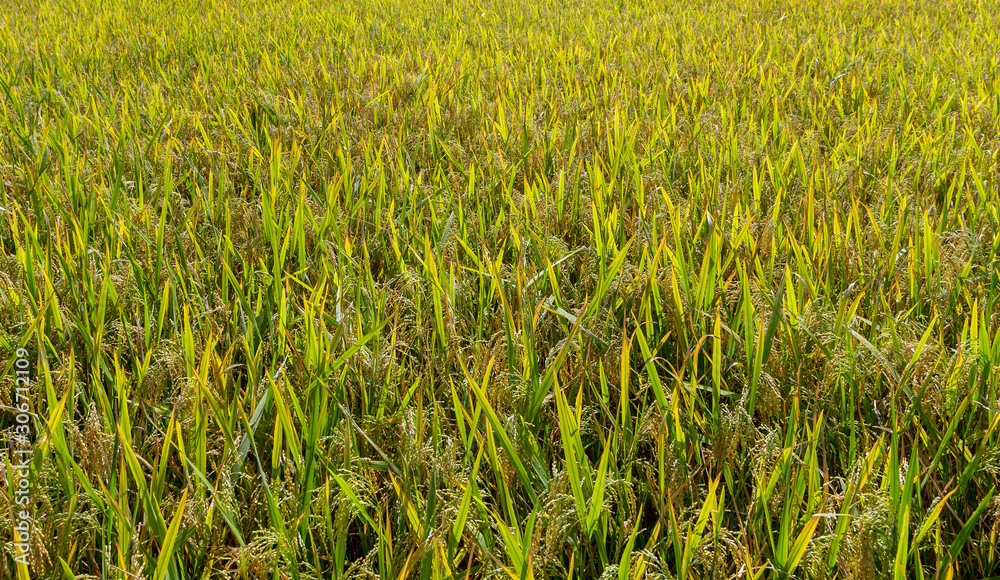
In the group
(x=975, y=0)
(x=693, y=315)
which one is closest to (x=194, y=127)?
(x=693, y=315)

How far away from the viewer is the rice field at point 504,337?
802 mm

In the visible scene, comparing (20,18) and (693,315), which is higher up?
(20,18)

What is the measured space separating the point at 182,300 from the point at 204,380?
1.27ft

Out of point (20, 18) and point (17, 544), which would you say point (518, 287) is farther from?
point (20, 18)

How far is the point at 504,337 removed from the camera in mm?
1104

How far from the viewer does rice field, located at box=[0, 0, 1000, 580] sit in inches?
31.6

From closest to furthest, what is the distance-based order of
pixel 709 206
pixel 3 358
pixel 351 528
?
pixel 351 528, pixel 3 358, pixel 709 206

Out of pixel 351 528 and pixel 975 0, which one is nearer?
pixel 351 528

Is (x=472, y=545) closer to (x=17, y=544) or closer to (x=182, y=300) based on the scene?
(x=17, y=544)

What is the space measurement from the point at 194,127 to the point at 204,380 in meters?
1.62

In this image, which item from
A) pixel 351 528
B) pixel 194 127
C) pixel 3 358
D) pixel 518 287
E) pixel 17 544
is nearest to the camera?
pixel 17 544

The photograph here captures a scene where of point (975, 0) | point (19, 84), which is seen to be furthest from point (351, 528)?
point (975, 0)

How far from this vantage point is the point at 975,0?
4.70 m

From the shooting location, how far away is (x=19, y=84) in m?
2.90
